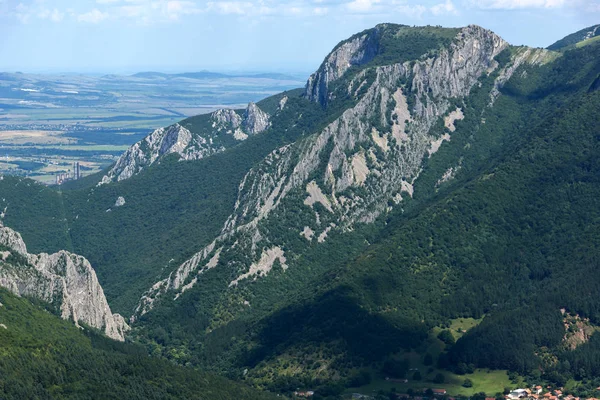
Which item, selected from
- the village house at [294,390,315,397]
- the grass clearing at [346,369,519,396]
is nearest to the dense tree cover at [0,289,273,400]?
the village house at [294,390,315,397]

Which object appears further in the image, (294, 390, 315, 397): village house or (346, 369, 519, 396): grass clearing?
(294, 390, 315, 397): village house

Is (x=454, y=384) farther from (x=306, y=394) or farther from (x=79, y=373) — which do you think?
(x=79, y=373)

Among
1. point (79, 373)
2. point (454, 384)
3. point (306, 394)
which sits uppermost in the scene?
point (79, 373)

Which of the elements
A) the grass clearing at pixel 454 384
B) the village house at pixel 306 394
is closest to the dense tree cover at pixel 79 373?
the village house at pixel 306 394

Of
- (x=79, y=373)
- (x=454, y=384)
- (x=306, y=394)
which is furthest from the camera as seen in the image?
(x=306, y=394)

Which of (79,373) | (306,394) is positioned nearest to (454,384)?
(306,394)

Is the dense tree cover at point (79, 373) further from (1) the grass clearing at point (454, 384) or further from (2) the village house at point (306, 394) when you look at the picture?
(1) the grass clearing at point (454, 384)

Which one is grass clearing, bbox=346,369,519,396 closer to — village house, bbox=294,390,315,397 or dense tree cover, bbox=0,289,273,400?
village house, bbox=294,390,315,397

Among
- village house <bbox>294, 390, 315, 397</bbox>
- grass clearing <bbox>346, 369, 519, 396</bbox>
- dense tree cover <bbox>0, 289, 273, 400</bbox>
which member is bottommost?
village house <bbox>294, 390, 315, 397</bbox>
